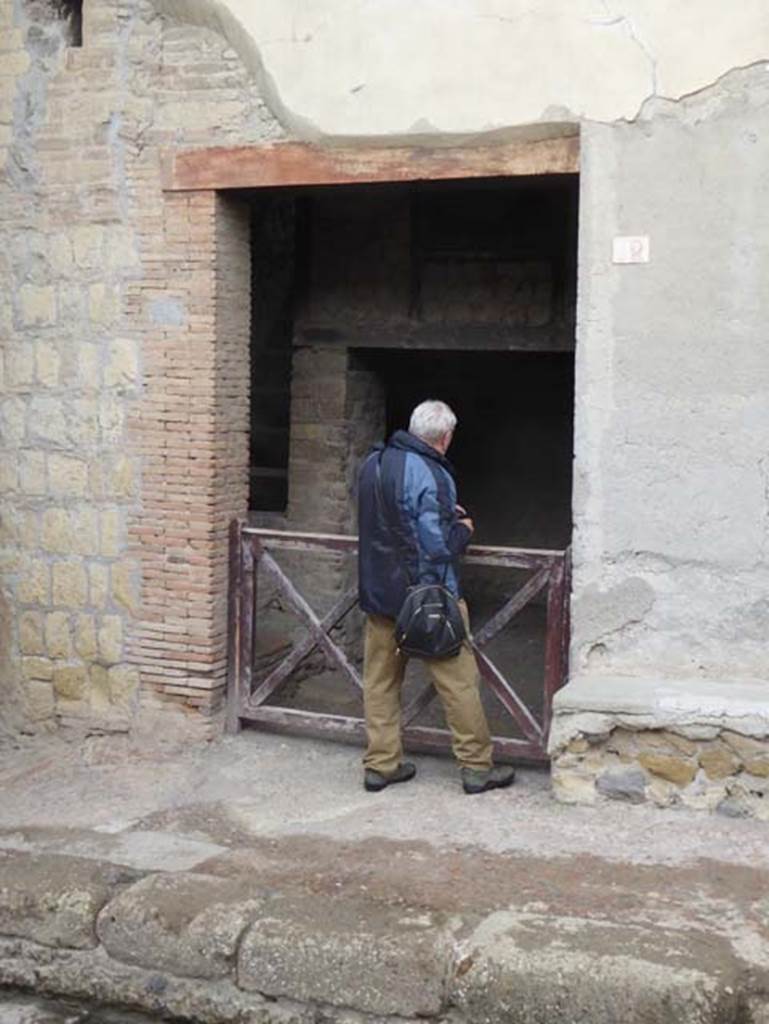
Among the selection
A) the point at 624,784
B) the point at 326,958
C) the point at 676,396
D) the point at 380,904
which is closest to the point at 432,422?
the point at 676,396

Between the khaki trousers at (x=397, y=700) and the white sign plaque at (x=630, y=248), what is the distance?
1.63 metres

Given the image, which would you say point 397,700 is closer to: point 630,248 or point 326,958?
point 326,958

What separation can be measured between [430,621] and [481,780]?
2.76 feet

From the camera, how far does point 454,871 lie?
5.09 m

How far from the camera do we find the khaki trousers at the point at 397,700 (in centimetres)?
588

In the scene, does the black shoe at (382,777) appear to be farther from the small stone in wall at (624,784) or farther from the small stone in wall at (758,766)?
the small stone in wall at (758,766)

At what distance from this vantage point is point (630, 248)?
5.79m

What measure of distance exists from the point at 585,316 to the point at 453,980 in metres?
2.86

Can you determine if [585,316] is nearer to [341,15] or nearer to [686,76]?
[686,76]

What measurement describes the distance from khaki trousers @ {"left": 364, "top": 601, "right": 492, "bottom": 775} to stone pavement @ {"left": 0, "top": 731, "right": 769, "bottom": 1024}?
0.19 m

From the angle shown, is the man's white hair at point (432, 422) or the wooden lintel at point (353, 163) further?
the wooden lintel at point (353, 163)

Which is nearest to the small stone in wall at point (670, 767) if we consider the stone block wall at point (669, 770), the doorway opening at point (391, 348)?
the stone block wall at point (669, 770)

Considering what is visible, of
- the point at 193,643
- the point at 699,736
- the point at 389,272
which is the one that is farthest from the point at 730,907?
the point at 389,272

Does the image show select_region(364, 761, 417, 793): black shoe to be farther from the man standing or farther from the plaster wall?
the plaster wall
